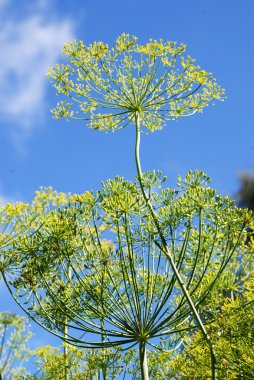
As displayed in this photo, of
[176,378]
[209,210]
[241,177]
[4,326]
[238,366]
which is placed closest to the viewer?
[209,210]

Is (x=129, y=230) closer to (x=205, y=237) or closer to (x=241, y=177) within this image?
(x=205, y=237)

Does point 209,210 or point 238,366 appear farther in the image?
point 238,366

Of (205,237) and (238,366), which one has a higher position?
(205,237)

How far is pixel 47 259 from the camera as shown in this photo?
7.32 meters

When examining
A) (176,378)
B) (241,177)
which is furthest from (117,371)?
(241,177)

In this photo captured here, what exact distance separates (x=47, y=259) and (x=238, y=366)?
2.80 meters

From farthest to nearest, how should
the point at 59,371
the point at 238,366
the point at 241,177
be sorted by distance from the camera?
the point at 241,177 → the point at 59,371 → the point at 238,366

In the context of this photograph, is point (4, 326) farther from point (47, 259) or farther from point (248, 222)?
point (248, 222)

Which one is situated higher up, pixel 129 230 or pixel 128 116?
pixel 128 116

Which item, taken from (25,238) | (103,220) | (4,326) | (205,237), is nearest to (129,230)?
(103,220)

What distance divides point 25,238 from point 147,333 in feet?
6.59

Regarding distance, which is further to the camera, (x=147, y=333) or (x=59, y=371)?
(x=59, y=371)

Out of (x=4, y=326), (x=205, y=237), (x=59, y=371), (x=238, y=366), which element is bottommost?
(x=238, y=366)

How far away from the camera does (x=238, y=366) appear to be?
7.29 metres
